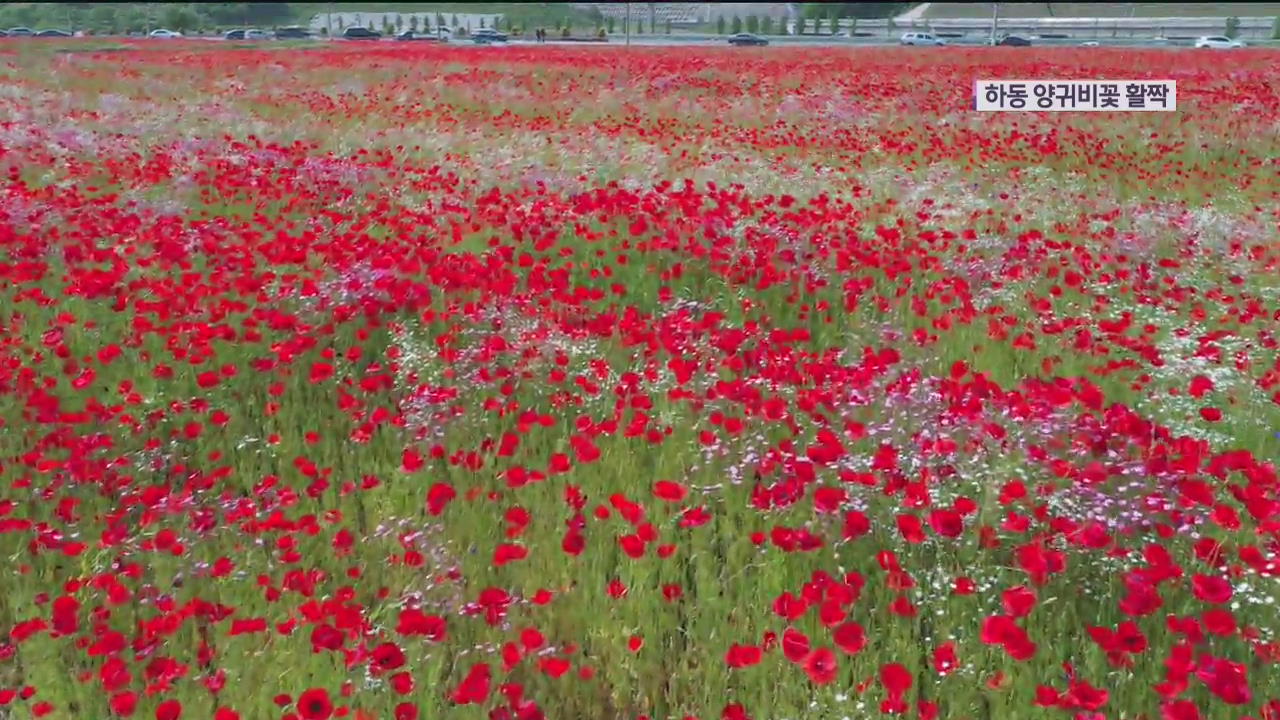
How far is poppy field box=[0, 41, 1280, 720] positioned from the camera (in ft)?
8.46

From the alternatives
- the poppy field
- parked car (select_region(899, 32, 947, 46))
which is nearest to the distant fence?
parked car (select_region(899, 32, 947, 46))

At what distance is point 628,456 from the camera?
12.7 ft

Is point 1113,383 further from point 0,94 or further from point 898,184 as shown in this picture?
point 0,94

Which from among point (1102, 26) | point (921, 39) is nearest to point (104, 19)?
point (921, 39)

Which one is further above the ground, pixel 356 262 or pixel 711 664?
pixel 356 262

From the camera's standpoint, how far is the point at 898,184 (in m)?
10.2

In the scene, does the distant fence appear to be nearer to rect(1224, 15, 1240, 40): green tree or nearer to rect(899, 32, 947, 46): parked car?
rect(1224, 15, 1240, 40): green tree

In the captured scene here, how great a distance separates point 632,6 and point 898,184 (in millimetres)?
130540

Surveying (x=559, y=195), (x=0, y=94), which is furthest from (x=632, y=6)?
(x=559, y=195)

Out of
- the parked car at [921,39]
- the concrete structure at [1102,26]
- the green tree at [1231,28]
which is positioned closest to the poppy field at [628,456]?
the parked car at [921,39]

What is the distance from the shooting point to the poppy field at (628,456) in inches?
102
